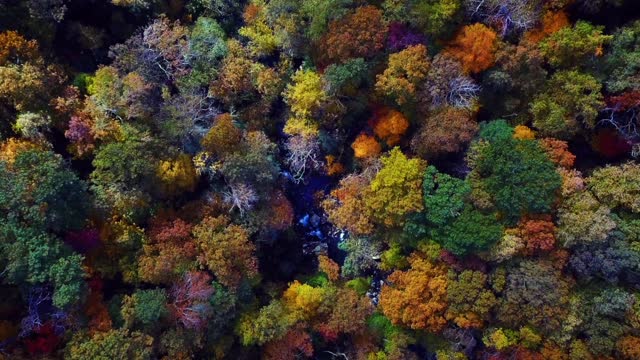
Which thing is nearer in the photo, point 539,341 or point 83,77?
point 539,341

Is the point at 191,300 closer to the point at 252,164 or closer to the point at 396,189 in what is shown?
the point at 252,164

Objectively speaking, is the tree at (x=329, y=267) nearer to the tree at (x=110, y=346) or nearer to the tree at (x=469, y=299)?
the tree at (x=469, y=299)

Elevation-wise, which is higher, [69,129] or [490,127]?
[69,129]

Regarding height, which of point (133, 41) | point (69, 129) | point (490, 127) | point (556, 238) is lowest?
point (556, 238)

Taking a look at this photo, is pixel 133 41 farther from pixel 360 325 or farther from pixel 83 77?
pixel 360 325

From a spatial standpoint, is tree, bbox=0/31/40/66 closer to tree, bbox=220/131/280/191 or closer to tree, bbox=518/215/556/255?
tree, bbox=220/131/280/191

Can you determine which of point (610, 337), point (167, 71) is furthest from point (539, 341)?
point (167, 71)
